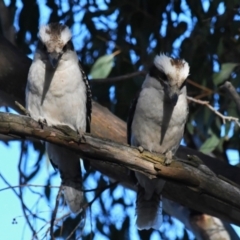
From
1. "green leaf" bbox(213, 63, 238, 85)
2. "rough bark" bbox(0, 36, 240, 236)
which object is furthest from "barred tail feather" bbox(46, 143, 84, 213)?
"green leaf" bbox(213, 63, 238, 85)

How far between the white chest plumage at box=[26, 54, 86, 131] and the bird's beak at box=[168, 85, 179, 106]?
0.41m

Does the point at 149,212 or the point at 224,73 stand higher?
the point at 224,73

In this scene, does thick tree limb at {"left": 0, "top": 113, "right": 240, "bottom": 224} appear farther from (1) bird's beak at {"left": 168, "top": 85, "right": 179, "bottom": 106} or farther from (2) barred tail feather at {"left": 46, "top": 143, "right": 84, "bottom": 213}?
(2) barred tail feather at {"left": 46, "top": 143, "right": 84, "bottom": 213}

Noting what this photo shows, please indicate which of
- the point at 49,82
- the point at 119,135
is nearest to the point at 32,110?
the point at 49,82

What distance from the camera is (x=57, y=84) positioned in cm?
363

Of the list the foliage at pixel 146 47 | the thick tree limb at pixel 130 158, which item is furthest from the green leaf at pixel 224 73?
the thick tree limb at pixel 130 158

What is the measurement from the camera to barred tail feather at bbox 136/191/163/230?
3914 mm

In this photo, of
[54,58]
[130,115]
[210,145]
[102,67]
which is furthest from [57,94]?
[210,145]

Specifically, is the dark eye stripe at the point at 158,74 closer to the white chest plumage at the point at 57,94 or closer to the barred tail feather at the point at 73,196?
the white chest plumage at the point at 57,94

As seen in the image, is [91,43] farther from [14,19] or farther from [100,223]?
[100,223]

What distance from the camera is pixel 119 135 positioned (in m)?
4.07

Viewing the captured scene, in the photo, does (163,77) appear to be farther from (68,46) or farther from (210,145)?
(210,145)

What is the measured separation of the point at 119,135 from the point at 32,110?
23.8 inches

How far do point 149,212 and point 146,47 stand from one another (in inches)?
52.9
